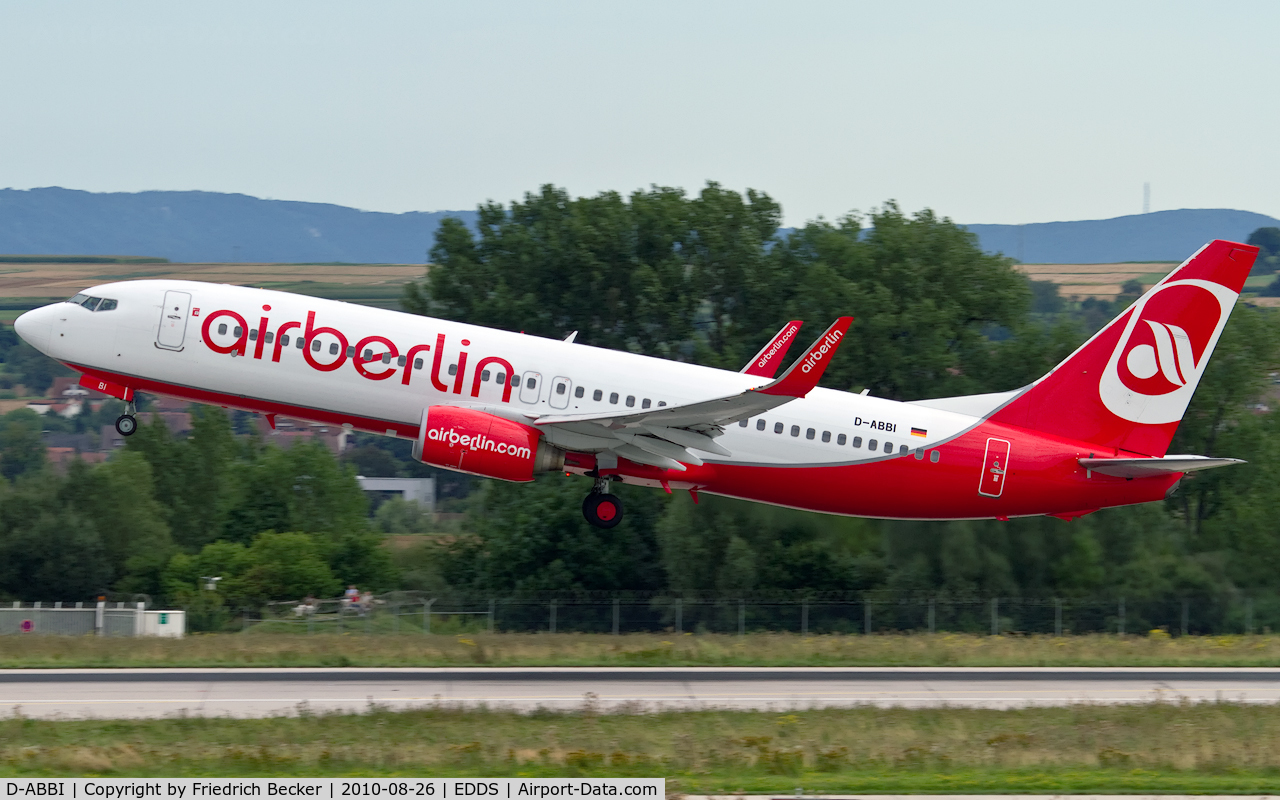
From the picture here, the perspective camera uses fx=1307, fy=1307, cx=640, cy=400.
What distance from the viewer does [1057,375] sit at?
3688 cm

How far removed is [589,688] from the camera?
29875mm

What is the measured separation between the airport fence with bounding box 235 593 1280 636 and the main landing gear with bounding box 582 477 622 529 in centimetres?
914

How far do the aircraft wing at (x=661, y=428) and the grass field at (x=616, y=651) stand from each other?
5.61 meters

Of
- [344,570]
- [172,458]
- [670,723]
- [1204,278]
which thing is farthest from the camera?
[172,458]

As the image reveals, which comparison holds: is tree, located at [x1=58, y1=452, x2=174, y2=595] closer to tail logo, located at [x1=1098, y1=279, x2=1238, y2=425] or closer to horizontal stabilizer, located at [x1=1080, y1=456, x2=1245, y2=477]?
horizontal stabilizer, located at [x1=1080, y1=456, x2=1245, y2=477]

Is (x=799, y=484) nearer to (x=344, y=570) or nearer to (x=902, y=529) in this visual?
(x=902, y=529)

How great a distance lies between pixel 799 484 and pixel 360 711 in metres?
13.9

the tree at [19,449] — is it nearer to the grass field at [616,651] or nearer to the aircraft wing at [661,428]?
the grass field at [616,651]

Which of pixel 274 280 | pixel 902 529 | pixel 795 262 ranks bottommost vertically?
pixel 902 529

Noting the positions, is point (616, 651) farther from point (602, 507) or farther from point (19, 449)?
point (19, 449)

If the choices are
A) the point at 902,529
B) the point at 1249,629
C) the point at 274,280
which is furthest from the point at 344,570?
the point at 274,280

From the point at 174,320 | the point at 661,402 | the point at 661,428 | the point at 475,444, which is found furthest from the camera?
the point at 661,402

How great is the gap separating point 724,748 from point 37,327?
21.6m

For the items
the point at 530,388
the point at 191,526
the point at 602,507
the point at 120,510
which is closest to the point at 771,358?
the point at 530,388
